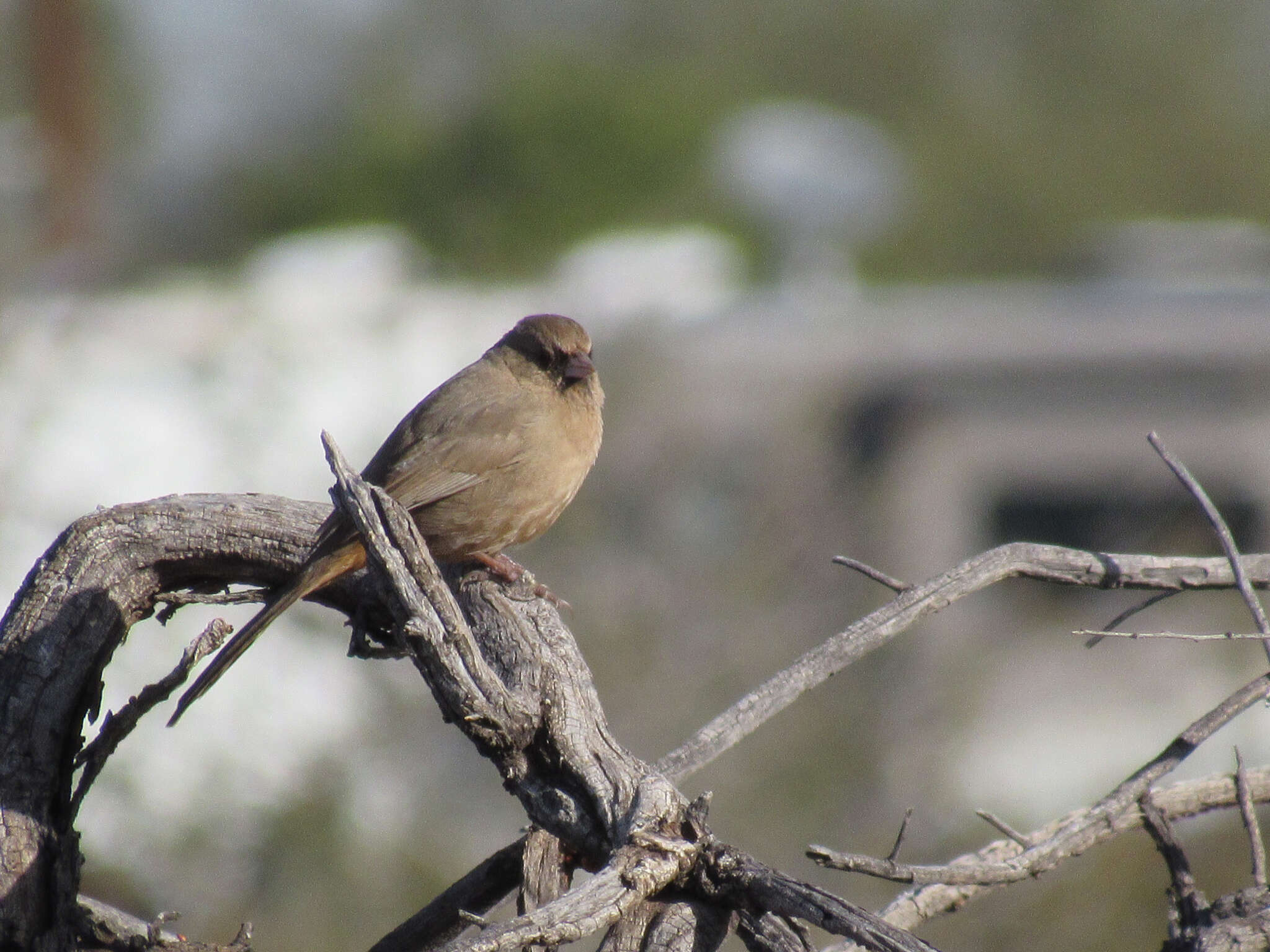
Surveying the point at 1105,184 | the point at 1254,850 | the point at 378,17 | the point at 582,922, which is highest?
the point at 378,17

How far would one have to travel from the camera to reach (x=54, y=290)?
39.5 ft

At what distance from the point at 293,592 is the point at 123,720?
610mm

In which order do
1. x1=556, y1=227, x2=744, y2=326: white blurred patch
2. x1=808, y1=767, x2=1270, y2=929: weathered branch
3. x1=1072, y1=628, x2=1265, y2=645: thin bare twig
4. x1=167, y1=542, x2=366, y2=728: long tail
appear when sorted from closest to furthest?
x1=1072, y1=628, x2=1265, y2=645: thin bare twig
x1=808, y1=767, x2=1270, y2=929: weathered branch
x1=167, y1=542, x2=366, y2=728: long tail
x1=556, y1=227, x2=744, y2=326: white blurred patch

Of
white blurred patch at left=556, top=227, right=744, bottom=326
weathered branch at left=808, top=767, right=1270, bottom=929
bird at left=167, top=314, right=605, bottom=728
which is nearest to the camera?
weathered branch at left=808, top=767, right=1270, bottom=929

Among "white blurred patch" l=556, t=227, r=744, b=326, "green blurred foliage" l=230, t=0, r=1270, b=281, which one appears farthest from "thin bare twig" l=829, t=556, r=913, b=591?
"green blurred foliage" l=230, t=0, r=1270, b=281

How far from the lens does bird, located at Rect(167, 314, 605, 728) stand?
15.6 ft

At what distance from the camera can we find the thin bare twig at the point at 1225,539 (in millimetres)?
2777

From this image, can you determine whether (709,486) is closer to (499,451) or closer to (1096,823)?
(499,451)

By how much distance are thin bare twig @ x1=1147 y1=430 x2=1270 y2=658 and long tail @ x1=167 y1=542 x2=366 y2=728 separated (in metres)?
1.76

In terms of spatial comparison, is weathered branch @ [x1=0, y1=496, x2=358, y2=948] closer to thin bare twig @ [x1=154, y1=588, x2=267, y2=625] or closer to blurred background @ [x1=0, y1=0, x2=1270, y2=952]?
thin bare twig @ [x1=154, y1=588, x2=267, y2=625]

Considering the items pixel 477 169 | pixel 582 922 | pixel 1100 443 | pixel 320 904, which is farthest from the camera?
pixel 477 169

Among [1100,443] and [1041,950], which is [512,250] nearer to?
[1100,443]

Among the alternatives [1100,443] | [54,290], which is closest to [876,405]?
[1100,443]

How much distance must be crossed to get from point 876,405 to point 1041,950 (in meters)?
7.59
